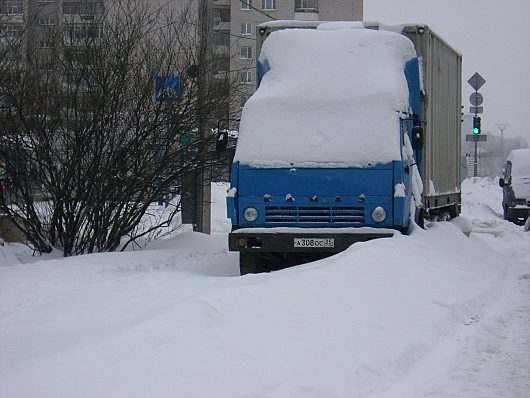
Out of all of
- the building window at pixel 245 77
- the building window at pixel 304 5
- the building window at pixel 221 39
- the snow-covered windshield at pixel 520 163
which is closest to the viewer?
the building window at pixel 245 77

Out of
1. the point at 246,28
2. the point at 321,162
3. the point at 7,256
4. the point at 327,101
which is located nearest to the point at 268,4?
the point at 246,28

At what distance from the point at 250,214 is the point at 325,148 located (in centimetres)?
130

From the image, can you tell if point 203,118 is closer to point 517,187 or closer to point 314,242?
point 314,242

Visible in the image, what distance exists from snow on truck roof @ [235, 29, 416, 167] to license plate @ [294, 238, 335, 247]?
37.5 inches

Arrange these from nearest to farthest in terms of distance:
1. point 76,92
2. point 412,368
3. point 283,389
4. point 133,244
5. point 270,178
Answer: point 283,389
point 412,368
point 270,178
point 76,92
point 133,244

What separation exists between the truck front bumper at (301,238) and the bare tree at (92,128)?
3.35 meters

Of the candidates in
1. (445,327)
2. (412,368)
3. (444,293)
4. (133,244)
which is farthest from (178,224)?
(412,368)

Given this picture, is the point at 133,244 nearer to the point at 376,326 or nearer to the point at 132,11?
the point at 132,11

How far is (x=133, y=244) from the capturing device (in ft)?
48.4

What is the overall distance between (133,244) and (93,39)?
3.80 m

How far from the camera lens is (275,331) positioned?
6426 mm

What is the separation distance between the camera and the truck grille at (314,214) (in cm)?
1044

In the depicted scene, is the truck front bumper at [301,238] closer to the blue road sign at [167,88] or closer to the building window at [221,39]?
the blue road sign at [167,88]

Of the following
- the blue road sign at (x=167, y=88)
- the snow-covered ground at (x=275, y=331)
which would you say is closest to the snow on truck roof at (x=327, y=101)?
the snow-covered ground at (x=275, y=331)
